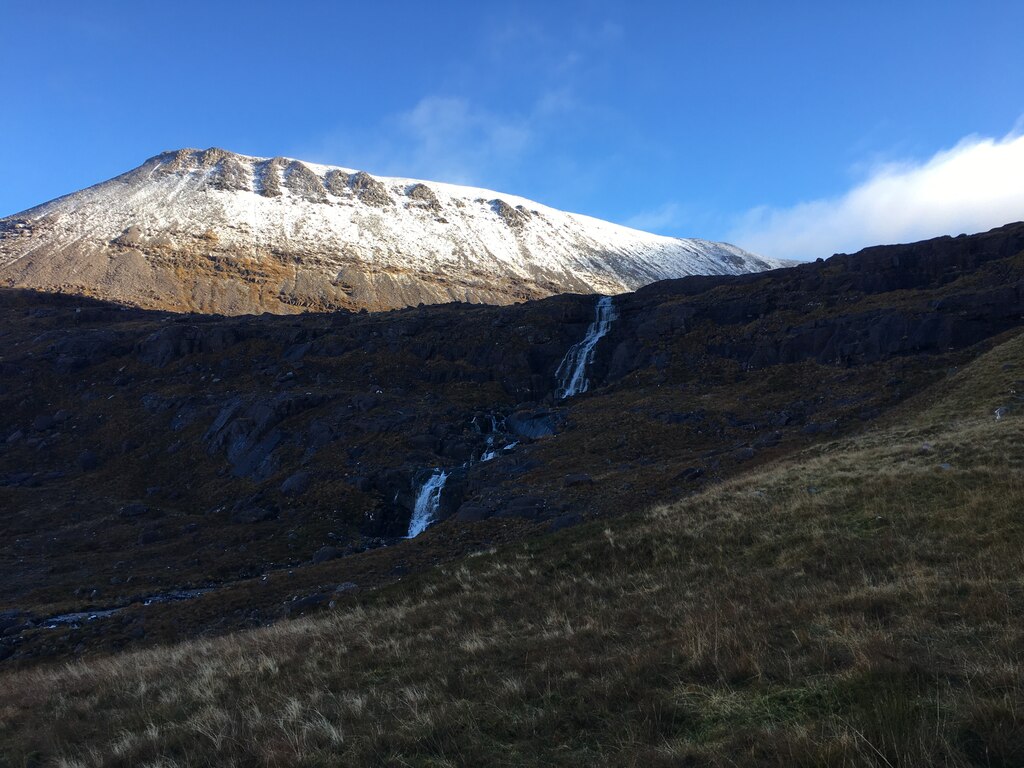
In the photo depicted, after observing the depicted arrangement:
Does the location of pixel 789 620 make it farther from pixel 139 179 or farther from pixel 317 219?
pixel 139 179

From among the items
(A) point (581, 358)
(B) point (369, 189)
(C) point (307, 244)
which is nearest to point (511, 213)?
(B) point (369, 189)

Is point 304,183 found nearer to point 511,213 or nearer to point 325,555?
point 511,213

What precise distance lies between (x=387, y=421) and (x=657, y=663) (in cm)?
3252

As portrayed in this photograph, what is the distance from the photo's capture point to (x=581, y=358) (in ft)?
158

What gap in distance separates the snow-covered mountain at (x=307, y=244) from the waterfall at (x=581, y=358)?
58.9 metres

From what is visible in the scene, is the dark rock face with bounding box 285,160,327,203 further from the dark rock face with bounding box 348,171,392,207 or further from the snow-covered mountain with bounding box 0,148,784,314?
the dark rock face with bounding box 348,171,392,207

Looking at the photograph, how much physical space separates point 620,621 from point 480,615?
3.43m

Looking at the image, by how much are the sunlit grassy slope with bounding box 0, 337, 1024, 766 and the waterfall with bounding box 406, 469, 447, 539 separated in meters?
12.8

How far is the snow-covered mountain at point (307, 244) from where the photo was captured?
101875 millimetres

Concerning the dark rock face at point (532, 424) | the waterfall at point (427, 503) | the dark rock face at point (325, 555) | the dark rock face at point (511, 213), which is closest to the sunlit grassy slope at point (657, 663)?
the dark rock face at point (325, 555)

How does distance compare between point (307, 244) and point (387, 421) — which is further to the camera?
point (307, 244)

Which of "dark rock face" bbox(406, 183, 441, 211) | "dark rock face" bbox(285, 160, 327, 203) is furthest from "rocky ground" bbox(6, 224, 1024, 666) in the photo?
"dark rock face" bbox(406, 183, 441, 211)

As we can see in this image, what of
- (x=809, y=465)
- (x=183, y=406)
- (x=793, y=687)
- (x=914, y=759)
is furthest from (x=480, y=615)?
(x=183, y=406)

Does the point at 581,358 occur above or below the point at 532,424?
above
